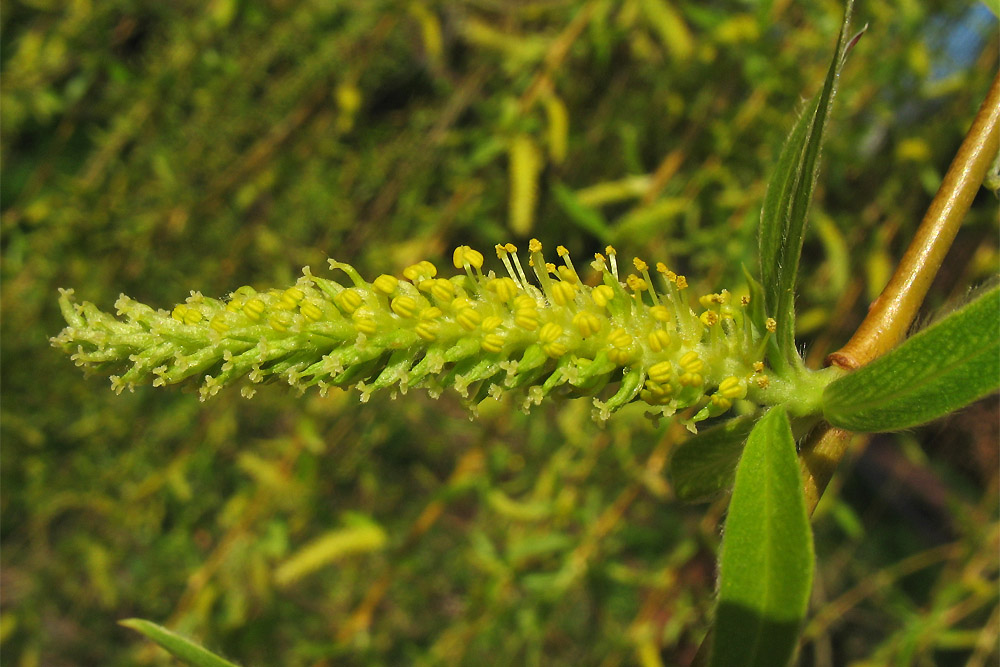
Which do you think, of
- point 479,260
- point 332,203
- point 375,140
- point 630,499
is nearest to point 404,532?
point 630,499

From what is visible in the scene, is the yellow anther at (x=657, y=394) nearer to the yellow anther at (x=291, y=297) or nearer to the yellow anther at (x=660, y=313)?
the yellow anther at (x=660, y=313)

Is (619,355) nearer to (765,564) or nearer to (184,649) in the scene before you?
(765,564)

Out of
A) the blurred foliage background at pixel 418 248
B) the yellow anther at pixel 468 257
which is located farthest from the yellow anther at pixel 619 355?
the blurred foliage background at pixel 418 248

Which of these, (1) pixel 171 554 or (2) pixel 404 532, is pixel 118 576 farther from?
(2) pixel 404 532

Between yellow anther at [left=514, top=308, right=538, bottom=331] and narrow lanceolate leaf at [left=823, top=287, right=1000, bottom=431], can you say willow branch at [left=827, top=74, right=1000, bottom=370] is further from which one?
yellow anther at [left=514, top=308, right=538, bottom=331]

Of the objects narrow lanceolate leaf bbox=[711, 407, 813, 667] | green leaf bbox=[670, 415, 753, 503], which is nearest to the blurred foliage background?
green leaf bbox=[670, 415, 753, 503]

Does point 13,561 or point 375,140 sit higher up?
point 375,140

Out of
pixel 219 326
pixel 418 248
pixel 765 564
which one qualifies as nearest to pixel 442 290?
pixel 219 326
